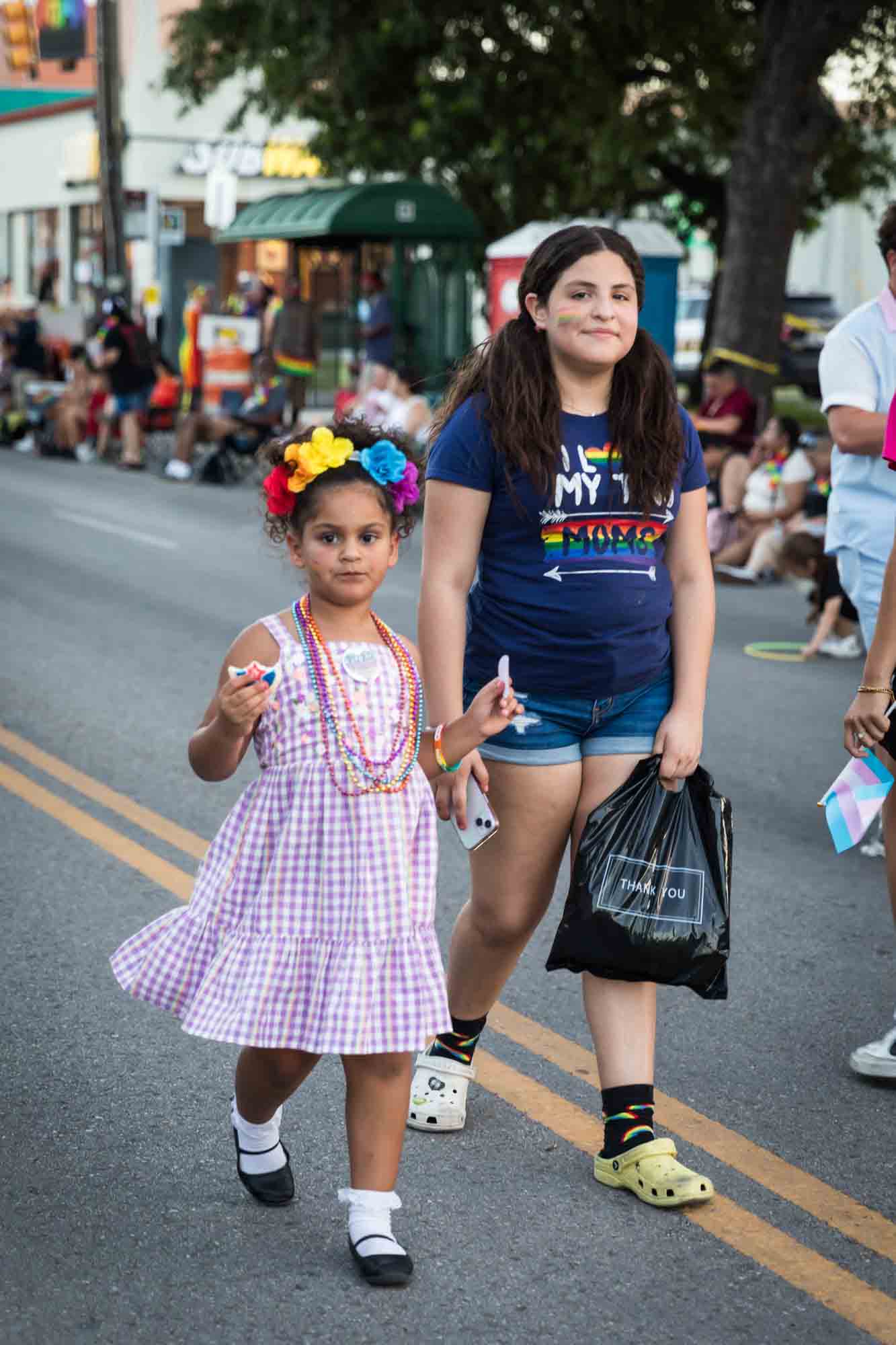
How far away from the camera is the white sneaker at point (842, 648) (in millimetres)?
10531

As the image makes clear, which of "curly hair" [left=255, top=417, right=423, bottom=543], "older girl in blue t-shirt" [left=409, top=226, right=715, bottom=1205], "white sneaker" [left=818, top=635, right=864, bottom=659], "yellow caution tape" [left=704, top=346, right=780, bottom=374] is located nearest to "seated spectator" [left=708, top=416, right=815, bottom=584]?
"white sneaker" [left=818, top=635, right=864, bottom=659]

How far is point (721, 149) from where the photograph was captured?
25766 millimetres

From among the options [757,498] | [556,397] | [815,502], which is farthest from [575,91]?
[556,397]

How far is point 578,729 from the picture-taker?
3875 millimetres

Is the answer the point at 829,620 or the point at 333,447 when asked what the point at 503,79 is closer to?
the point at 829,620

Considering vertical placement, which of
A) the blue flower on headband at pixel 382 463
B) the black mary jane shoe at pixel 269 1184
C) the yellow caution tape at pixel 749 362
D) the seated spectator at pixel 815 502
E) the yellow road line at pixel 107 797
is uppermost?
the blue flower on headband at pixel 382 463

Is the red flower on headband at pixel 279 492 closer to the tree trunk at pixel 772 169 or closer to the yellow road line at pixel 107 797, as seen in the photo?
the yellow road line at pixel 107 797

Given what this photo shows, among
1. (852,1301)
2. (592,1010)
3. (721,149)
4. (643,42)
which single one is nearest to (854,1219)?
(852,1301)

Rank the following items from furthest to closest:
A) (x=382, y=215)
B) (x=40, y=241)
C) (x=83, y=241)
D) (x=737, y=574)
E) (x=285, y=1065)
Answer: (x=40, y=241) → (x=83, y=241) → (x=382, y=215) → (x=737, y=574) → (x=285, y=1065)

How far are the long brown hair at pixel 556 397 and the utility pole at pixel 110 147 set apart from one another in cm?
2405

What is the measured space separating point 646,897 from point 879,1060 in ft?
3.43

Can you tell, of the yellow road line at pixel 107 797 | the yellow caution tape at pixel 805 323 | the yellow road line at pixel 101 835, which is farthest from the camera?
the yellow caution tape at pixel 805 323

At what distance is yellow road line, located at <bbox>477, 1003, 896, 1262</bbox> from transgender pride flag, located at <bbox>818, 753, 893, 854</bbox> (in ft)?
2.28

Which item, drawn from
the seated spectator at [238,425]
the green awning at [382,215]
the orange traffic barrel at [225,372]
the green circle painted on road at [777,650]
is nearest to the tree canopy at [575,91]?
the green awning at [382,215]
